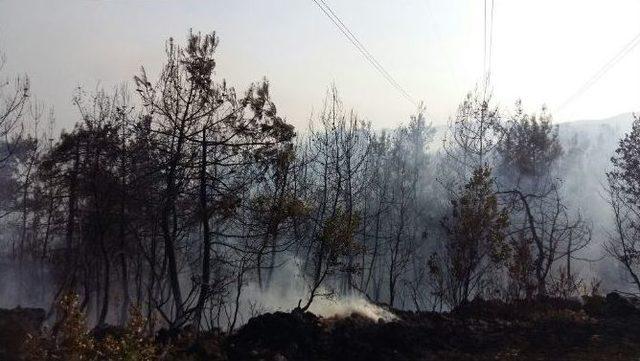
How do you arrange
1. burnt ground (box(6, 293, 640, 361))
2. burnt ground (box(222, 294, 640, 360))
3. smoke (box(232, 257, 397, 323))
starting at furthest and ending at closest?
smoke (box(232, 257, 397, 323)) → burnt ground (box(222, 294, 640, 360)) → burnt ground (box(6, 293, 640, 361))

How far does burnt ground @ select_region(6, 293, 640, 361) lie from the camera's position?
12.2 meters

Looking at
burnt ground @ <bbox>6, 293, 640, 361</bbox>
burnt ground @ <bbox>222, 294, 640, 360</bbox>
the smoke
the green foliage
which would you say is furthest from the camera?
the smoke

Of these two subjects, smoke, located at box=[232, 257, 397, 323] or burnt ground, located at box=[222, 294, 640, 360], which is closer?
burnt ground, located at box=[222, 294, 640, 360]

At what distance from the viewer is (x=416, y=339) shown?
45.0 feet

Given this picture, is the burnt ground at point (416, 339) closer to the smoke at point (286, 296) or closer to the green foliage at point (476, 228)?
the green foliage at point (476, 228)

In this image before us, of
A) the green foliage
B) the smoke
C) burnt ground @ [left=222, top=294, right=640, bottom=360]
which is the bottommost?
burnt ground @ [left=222, top=294, right=640, bottom=360]

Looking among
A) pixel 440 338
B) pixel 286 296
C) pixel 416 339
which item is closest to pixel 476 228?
pixel 440 338

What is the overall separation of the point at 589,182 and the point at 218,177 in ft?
205

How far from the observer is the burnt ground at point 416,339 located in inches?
480

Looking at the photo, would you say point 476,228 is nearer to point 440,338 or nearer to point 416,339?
point 440,338

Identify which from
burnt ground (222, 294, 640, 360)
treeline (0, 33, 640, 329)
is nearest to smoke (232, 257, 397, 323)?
treeline (0, 33, 640, 329)

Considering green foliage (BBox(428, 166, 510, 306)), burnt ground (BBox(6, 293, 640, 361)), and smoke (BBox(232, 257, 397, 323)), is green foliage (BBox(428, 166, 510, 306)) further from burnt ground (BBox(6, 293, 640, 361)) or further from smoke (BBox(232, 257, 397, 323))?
smoke (BBox(232, 257, 397, 323))

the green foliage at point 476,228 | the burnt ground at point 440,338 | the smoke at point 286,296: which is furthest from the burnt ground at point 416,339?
the smoke at point 286,296

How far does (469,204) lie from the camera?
65.4ft
